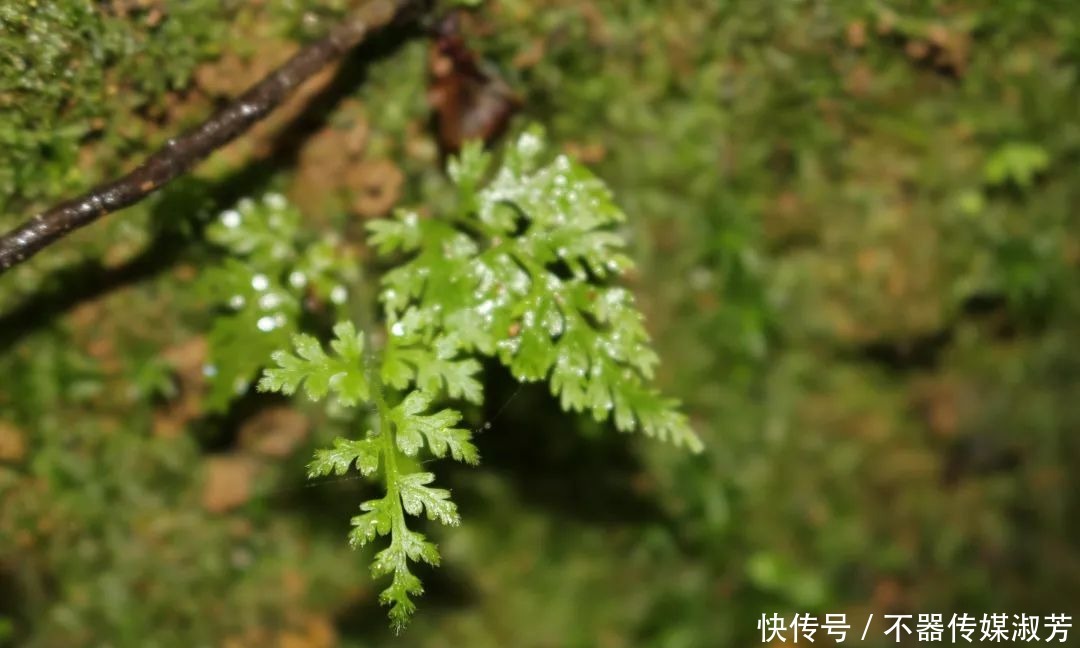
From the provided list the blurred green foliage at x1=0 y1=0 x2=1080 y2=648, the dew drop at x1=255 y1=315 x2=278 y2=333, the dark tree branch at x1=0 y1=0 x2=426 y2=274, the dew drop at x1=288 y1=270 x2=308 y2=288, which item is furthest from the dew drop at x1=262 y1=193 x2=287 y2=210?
the dark tree branch at x1=0 y1=0 x2=426 y2=274

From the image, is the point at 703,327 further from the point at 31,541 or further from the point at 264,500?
the point at 31,541

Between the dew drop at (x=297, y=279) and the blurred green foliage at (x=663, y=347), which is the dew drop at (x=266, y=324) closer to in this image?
the dew drop at (x=297, y=279)

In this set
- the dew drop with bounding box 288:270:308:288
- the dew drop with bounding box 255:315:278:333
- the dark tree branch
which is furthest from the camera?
the dew drop with bounding box 288:270:308:288

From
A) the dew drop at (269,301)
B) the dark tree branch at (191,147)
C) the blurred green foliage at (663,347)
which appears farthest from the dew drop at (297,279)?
the dark tree branch at (191,147)

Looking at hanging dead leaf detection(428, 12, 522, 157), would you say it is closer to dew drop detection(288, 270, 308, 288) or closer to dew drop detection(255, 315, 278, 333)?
dew drop detection(288, 270, 308, 288)

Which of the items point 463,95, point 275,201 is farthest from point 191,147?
point 463,95

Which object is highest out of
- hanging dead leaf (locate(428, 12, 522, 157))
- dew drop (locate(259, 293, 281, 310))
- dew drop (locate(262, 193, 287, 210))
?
hanging dead leaf (locate(428, 12, 522, 157))

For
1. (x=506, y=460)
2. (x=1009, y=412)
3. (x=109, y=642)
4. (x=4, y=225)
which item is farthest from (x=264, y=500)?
(x=1009, y=412)
